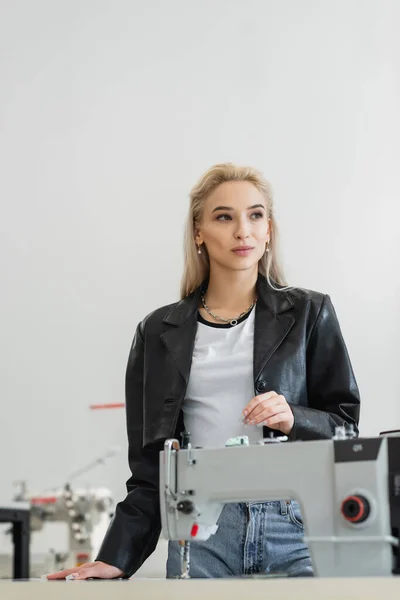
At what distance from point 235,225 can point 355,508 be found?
85 centimetres

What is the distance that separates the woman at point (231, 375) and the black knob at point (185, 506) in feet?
0.63

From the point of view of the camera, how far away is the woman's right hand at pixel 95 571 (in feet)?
5.44

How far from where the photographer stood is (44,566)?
3.76 metres

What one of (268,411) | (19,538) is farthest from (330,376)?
(19,538)

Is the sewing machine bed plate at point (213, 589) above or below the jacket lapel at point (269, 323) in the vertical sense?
below

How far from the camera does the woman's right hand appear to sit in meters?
1.66

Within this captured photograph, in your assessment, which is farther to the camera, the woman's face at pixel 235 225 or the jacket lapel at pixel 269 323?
the woman's face at pixel 235 225

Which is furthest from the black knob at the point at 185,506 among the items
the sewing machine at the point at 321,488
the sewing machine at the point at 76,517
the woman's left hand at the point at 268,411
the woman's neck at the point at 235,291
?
the sewing machine at the point at 76,517

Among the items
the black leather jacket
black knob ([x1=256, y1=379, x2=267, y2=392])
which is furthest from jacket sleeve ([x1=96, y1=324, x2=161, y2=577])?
black knob ([x1=256, y1=379, x2=267, y2=392])

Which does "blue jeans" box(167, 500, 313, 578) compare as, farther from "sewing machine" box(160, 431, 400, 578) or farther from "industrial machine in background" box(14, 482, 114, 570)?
"industrial machine in background" box(14, 482, 114, 570)

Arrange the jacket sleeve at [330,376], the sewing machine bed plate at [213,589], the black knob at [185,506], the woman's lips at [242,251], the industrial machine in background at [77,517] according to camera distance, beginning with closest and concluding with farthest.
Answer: the sewing machine bed plate at [213,589] < the black knob at [185,506] < the jacket sleeve at [330,376] < the woman's lips at [242,251] < the industrial machine in background at [77,517]

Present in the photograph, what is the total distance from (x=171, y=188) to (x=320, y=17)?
2.97ft

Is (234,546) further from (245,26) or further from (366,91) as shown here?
Result: (245,26)

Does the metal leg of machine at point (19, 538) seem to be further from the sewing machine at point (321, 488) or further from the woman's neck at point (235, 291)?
the sewing machine at point (321, 488)
